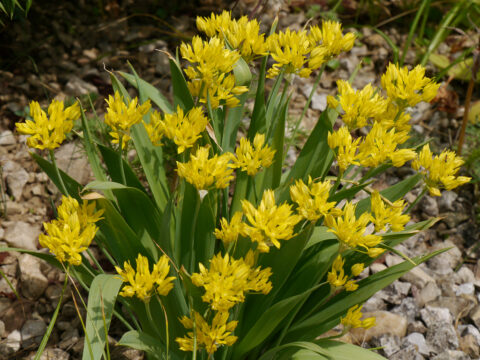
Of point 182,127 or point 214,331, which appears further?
point 182,127

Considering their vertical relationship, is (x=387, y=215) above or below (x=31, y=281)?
above

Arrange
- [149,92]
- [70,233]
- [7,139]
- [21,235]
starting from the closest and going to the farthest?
[70,233]
[149,92]
[21,235]
[7,139]

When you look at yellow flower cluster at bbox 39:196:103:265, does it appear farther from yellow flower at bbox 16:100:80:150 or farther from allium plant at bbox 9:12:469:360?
yellow flower at bbox 16:100:80:150

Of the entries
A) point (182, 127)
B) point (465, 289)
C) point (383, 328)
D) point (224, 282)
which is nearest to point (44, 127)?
point (182, 127)

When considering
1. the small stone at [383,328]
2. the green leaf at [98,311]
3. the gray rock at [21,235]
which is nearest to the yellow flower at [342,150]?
the green leaf at [98,311]

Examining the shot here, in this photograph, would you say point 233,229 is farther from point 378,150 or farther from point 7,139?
point 7,139

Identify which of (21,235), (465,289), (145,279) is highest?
(145,279)
